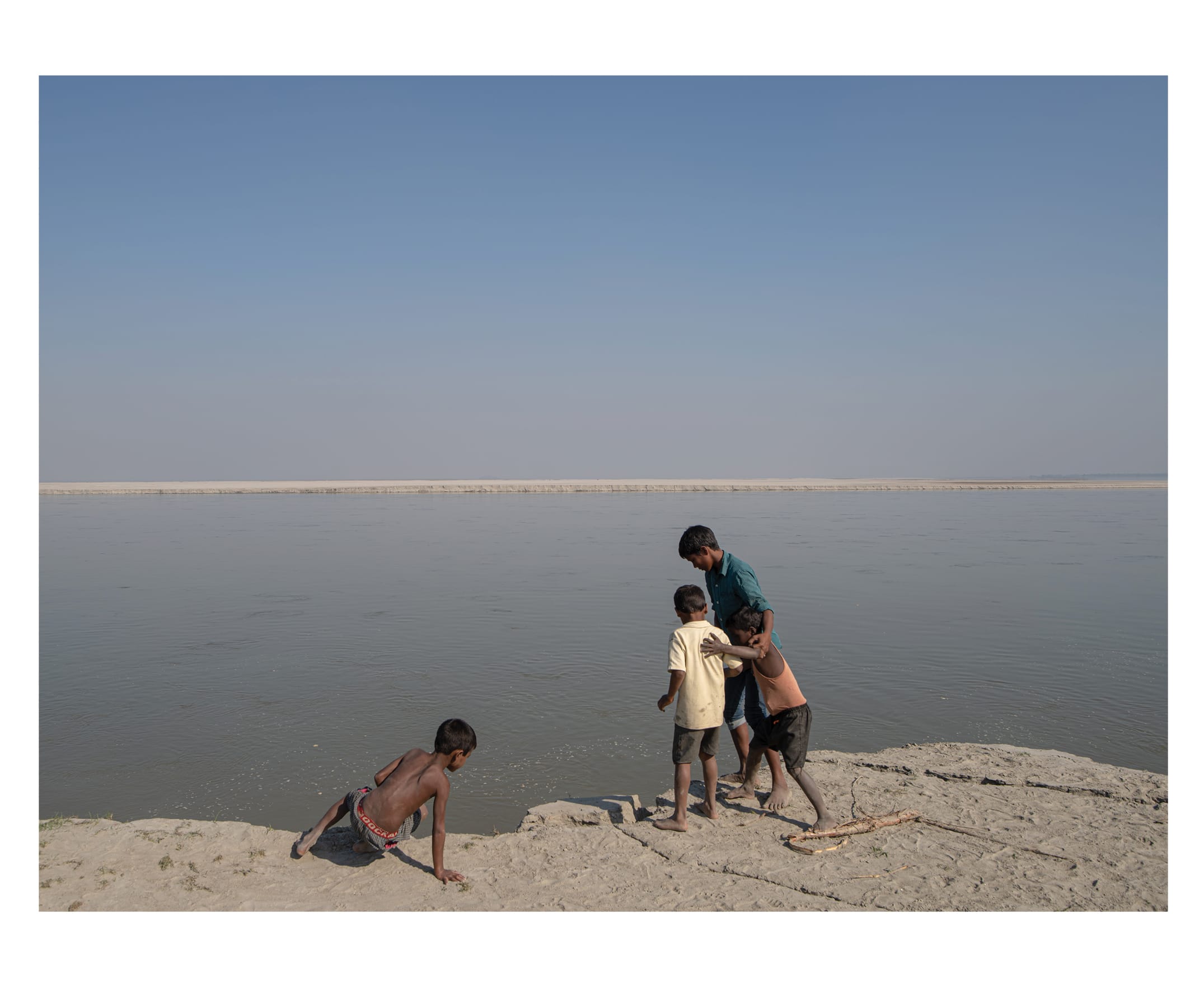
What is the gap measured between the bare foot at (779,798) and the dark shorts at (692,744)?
0.56m

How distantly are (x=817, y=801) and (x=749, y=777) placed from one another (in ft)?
2.41

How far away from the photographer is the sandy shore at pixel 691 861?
13.4 ft

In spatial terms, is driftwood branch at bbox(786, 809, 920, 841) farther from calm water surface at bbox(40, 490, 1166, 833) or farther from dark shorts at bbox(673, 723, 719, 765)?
calm water surface at bbox(40, 490, 1166, 833)

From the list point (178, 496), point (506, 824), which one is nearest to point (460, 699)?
point (506, 824)

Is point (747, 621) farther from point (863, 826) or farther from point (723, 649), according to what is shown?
point (863, 826)

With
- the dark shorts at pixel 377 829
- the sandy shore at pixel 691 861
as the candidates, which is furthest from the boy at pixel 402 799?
the sandy shore at pixel 691 861

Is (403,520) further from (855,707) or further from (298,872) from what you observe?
(298,872)

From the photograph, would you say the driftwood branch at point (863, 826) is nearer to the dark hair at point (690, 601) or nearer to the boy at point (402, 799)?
the dark hair at point (690, 601)

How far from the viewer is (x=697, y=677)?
15.9ft

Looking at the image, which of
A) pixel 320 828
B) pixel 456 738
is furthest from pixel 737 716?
pixel 320 828

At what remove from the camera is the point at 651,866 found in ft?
14.7

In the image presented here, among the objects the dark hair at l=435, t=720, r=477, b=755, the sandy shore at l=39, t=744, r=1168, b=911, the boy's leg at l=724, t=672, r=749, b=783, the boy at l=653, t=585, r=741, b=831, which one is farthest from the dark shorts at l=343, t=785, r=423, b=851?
the boy's leg at l=724, t=672, r=749, b=783

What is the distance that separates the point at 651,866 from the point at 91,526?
2894 cm
